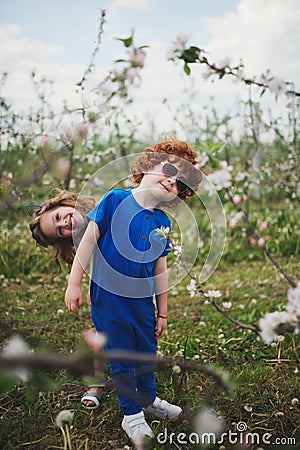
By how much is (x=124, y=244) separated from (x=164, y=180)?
251 mm

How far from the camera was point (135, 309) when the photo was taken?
5.51 feet

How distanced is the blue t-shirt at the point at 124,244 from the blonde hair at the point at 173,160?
0.45 feet

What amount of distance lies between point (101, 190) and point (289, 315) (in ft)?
6.79

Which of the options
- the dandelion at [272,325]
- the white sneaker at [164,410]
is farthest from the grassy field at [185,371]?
the dandelion at [272,325]

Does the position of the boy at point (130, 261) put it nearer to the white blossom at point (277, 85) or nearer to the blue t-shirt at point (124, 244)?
the blue t-shirt at point (124, 244)

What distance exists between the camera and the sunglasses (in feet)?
5.42

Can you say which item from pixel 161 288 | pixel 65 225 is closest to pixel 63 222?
pixel 65 225

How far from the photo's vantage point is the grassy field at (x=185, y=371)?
169 cm

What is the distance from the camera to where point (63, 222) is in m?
1.86

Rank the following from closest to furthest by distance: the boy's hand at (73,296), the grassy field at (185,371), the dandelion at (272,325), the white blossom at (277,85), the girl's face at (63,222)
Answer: the dandelion at (272,325), the white blossom at (277,85), the boy's hand at (73,296), the grassy field at (185,371), the girl's face at (63,222)

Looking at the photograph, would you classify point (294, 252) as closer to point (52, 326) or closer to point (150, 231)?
point (52, 326)

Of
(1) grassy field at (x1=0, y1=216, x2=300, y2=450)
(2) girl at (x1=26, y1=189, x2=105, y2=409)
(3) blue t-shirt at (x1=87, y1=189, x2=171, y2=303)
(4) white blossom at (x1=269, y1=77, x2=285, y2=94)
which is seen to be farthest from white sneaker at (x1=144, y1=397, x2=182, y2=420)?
(4) white blossom at (x1=269, y1=77, x2=285, y2=94)

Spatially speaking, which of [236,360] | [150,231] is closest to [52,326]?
[236,360]

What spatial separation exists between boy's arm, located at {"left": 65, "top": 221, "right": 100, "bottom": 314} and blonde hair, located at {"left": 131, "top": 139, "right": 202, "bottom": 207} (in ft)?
0.92
